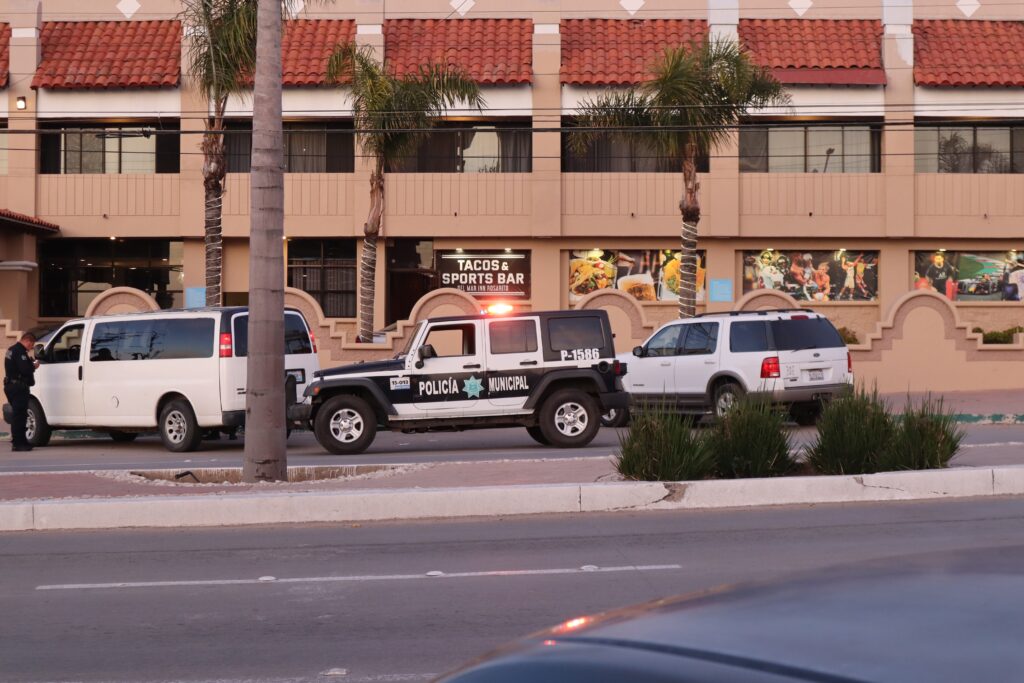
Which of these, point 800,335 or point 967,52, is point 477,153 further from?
point 800,335

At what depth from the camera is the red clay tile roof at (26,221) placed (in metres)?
32.8

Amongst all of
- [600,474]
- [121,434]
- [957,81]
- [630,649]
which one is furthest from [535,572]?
[957,81]

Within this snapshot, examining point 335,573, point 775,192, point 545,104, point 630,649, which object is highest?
point 545,104

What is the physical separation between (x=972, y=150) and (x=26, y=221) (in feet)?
86.7

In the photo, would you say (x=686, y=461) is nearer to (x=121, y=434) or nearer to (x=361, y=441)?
(x=361, y=441)

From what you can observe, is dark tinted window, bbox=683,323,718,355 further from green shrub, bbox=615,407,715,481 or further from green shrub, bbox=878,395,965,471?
green shrub, bbox=615,407,715,481

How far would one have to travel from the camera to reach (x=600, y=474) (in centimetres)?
1375

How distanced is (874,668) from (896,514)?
10250mm

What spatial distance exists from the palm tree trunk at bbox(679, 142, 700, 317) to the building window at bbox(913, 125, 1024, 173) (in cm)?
971

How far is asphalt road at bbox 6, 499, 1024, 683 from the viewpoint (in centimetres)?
727

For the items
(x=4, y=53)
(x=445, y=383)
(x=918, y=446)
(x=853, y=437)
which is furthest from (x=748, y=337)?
(x=4, y=53)

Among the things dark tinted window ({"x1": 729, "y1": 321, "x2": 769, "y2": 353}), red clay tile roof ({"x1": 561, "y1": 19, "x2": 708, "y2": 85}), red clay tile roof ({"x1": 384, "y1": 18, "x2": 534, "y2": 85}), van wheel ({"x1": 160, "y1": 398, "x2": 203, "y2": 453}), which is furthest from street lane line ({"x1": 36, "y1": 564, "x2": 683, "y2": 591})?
red clay tile roof ({"x1": 384, "y1": 18, "x2": 534, "y2": 85})

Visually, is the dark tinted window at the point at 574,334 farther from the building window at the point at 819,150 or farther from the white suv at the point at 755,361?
the building window at the point at 819,150

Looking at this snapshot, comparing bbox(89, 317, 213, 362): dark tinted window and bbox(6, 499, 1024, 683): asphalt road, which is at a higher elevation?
bbox(89, 317, 213, 362): dark tinted window
